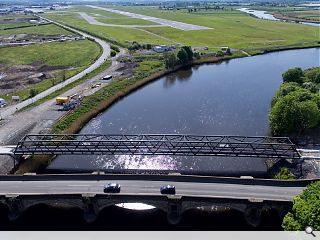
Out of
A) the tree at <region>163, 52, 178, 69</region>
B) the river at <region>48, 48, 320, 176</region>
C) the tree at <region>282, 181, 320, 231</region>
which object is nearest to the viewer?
the tree at <region>282, 181, 320, 231</region>

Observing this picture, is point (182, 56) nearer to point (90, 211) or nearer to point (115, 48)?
point (115, 48)

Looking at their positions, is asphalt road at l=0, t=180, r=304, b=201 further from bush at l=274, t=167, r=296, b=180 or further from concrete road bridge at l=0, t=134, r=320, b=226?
Answer: bush at l=274, t=167, r=296, b=180

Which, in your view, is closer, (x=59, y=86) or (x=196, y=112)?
(x=196, y=112)

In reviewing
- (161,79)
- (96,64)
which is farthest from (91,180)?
(96,64)

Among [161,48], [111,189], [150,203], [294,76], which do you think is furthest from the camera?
[161,48]

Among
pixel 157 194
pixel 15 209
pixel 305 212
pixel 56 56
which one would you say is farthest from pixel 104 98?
pixel 305 212

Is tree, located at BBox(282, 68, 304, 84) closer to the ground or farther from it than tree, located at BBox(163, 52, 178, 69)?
farther from it

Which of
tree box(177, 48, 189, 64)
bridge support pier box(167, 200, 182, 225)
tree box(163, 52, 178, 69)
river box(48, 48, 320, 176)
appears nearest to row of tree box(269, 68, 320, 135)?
river box(48, 48, 320, 176)

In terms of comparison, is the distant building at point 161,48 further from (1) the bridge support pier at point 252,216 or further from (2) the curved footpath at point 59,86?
(1) the bridge support pier at point 252,216

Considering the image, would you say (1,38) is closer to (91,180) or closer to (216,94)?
(216,94)
